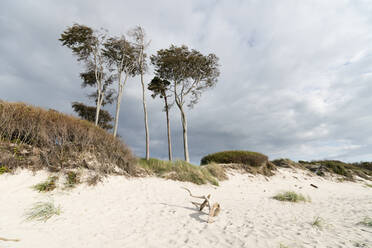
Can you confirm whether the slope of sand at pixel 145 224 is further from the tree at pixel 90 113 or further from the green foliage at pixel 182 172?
the tree at pixel 90 113

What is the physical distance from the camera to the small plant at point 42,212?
12.8 feet

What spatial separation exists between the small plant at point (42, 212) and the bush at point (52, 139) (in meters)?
2.00

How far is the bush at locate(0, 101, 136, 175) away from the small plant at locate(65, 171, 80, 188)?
50cm

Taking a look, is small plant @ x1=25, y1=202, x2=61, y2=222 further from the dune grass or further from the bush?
the dune grass

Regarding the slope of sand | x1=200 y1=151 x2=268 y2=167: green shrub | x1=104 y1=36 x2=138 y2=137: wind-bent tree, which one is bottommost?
the slope of sand

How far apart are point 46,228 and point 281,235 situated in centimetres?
488

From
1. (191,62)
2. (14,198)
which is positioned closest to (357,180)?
(191,62)

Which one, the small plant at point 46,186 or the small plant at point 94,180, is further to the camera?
the small plant at point 94,180

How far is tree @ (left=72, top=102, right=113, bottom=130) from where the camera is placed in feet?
68.0

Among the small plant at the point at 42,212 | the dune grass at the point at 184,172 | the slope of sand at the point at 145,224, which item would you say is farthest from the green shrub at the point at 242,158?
Answer: the small plant at the point at 42,212

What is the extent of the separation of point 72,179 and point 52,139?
1782mm

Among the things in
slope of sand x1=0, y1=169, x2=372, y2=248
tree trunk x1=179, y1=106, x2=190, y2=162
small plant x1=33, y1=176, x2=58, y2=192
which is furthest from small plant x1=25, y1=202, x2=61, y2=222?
tree trunk x1=179, y1=106, x2=190, y2=162

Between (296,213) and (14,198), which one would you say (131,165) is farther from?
(296,213)

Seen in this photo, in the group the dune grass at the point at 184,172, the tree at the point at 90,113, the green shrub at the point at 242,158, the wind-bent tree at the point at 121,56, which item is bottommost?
the dune grass at the point at 184,172
